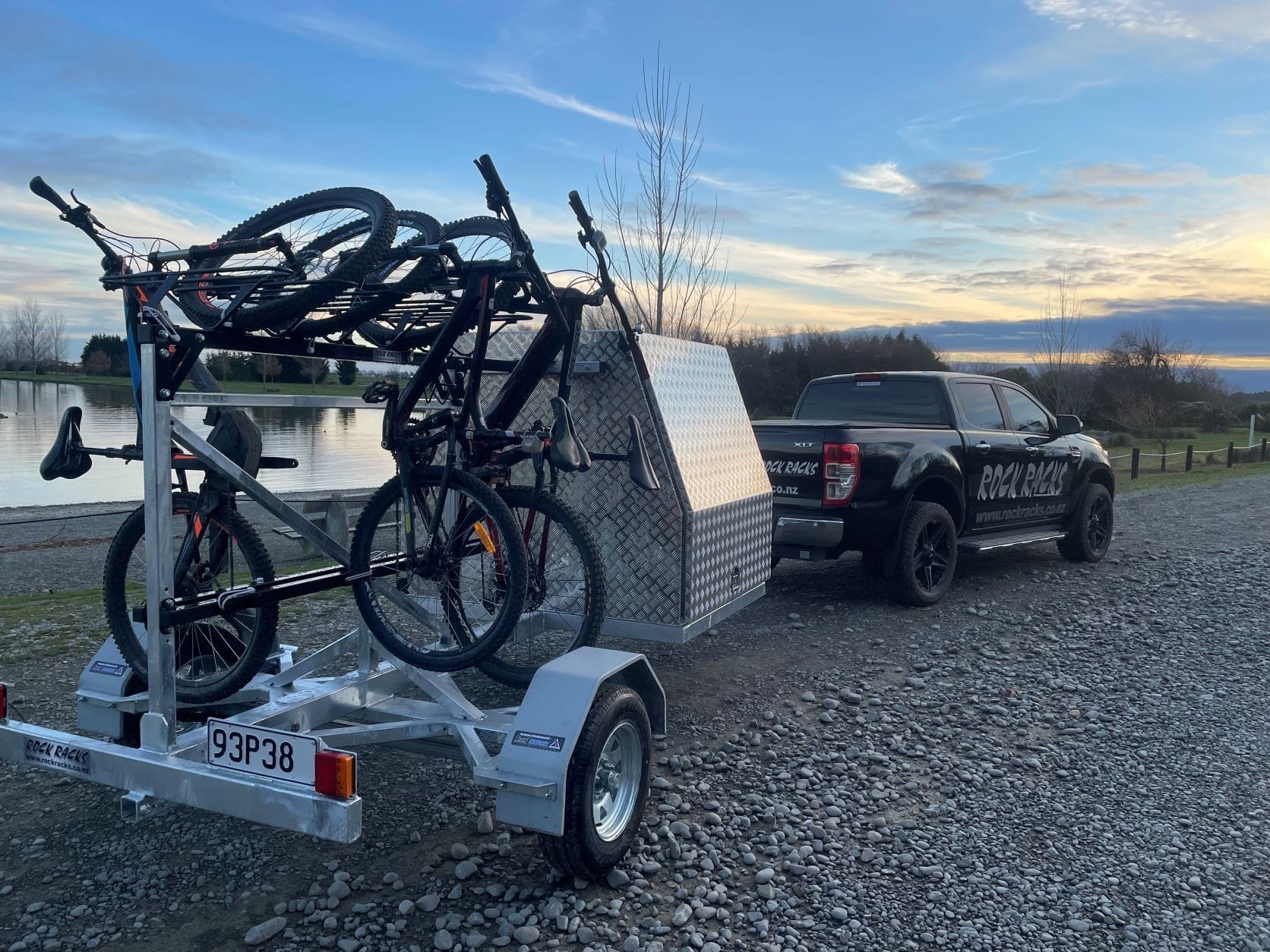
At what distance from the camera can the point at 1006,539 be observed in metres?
9.26

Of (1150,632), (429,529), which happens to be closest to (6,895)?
(429,529)

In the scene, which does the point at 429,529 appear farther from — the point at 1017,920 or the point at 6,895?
the point at 1017,920

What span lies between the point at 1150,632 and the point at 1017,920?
16.2ft

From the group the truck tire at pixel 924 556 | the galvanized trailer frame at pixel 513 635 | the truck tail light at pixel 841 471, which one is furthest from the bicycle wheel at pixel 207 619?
the truck tire at pixel 924 556

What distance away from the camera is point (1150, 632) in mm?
7438

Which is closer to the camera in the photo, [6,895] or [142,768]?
[142,768]

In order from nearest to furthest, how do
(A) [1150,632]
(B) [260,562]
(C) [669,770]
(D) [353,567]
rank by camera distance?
(B) [260,562] → (D) [353,567] → (C) [669,770] → (A) [1150,632]

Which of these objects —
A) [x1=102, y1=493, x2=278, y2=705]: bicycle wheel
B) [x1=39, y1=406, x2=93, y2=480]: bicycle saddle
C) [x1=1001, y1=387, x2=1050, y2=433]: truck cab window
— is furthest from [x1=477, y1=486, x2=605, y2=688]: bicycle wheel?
[x1=1001, y1=387, x2=1050, y2=433]: truck cab window

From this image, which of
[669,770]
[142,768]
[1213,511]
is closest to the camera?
[142,768]

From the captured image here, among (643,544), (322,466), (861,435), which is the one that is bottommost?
(322,466)

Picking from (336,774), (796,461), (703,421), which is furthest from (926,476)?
(336,774)

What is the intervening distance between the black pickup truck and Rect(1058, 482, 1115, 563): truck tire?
2 centimetres

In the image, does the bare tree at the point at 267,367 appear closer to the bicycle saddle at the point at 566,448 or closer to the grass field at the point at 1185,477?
the bicycle saddle at the point at 566,448

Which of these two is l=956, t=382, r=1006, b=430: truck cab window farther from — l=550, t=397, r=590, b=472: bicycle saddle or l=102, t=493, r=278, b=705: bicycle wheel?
l=102, t=493, r=278, b=705: bicycle wheel
